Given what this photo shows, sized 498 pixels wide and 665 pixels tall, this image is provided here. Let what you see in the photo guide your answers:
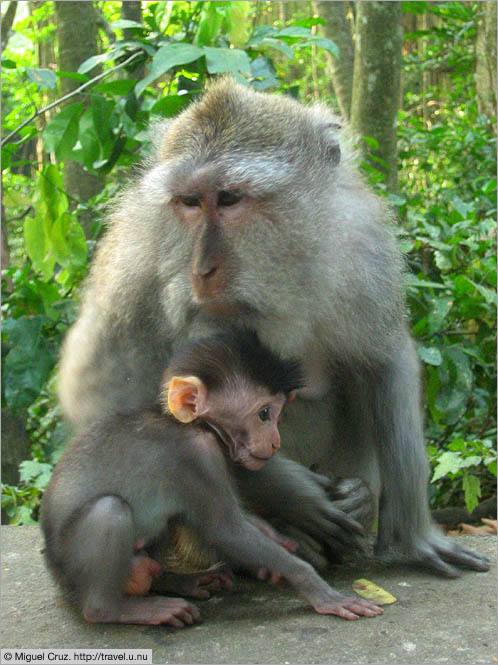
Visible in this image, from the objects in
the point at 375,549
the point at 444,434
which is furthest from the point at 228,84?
the point at 444,434

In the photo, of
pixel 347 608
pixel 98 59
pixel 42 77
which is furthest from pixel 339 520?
pixel 42 77

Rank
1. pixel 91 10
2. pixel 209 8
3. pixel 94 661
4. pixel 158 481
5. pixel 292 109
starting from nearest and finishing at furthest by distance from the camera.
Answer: pixel 94 661 < pixel 158 481 < pixel 292 109 < pixel 209 8 < pixel 91 10

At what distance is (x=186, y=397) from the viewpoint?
2932 mm

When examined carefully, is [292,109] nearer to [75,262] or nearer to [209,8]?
[209,8]

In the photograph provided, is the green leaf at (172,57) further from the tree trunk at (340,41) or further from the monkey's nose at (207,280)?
the tree trunk at (340,41)

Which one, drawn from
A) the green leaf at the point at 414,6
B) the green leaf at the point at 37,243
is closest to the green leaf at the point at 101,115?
the green leaf at the point at 37,243

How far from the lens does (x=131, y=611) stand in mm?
2852

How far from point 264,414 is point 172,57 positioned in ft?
7.74

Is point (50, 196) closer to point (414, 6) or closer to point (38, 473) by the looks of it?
point (38, 473)

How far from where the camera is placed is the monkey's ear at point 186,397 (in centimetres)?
290

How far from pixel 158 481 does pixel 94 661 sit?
603 mm
